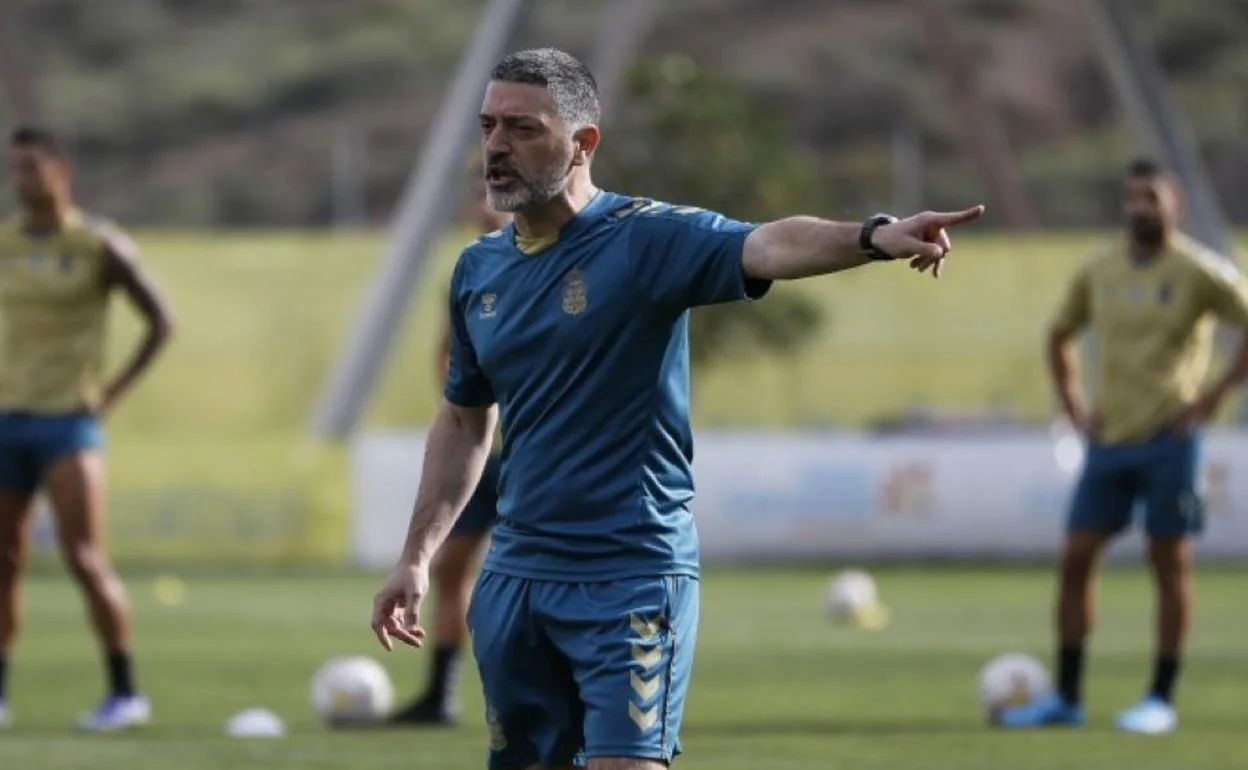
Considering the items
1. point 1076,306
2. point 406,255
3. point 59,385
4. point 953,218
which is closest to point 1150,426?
point 1076,306

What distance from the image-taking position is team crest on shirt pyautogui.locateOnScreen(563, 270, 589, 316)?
22.3 feet

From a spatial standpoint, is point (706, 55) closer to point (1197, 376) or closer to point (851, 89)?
point (851, 89)

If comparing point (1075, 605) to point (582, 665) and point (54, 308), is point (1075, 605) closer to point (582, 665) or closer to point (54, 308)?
point (54, 308)

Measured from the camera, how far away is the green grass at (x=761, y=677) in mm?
11383

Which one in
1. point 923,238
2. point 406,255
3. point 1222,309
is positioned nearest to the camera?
point 923,238

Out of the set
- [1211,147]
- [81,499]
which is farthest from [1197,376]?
[1211,147]

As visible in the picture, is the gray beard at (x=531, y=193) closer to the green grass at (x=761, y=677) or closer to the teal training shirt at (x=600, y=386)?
the teal training shirt at (x=600, y=386)

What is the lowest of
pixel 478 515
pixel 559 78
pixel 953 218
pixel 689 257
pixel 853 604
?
pixel 853 604

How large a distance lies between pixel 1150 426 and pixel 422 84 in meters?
78.3

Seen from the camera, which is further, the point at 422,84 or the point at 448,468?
the point at 422,84

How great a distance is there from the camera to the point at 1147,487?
12922mm

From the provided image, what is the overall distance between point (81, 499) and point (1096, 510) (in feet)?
14.7

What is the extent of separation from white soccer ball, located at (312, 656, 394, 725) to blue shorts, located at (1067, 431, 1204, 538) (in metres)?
3.16

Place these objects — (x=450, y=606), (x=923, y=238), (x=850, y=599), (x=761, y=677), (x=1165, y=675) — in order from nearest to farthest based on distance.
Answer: (x=923, y=238), (x=450, y=606), (x=1165, y=675), (x=761, y=677), (x=850, y=599)
